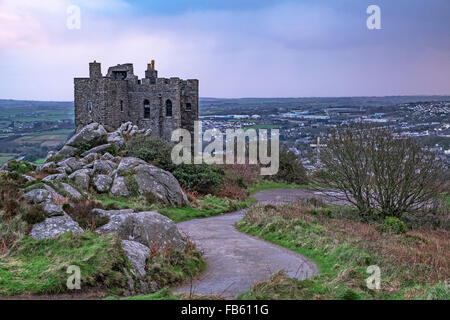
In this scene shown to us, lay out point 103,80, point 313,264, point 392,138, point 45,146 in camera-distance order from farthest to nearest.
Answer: point 45,146 → point 103,80 → point 392,138 → point 313,264

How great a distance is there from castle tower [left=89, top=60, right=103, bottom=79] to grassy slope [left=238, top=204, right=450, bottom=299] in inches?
759

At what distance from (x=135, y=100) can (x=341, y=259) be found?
87.0 ft

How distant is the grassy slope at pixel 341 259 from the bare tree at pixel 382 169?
103 inches

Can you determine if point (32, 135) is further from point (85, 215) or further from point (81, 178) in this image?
point (85, 215)

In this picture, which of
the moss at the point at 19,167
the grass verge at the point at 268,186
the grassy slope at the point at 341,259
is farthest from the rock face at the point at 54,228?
the grass verge at the point at 268,186

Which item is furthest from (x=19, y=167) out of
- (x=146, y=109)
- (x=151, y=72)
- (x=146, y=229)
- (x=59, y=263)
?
(x=151, y=72)

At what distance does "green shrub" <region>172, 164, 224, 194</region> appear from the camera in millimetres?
26359

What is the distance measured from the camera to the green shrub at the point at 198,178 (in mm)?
26359

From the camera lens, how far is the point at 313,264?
1335 centimetres

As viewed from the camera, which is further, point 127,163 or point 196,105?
point 196,105

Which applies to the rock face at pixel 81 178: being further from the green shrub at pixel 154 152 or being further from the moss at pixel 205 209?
the green shrub at pixel 154 152
